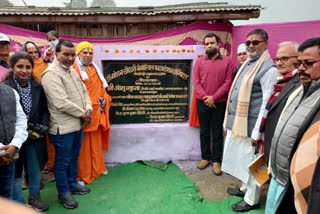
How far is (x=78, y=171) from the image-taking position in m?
3.15

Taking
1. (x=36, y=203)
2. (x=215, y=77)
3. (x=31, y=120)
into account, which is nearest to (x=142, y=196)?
(x=36, y=203)

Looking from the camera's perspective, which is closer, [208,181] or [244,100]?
[244,100]

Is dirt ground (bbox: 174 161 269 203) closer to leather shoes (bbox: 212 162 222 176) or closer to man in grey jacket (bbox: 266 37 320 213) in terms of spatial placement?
leather shoes (bbox: 212 162 222 176)

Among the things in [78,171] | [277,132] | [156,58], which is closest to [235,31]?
[156,58]

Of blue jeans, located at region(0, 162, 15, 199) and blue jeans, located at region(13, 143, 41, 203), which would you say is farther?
blue jeans, located at region(13, 143, 41, 203)

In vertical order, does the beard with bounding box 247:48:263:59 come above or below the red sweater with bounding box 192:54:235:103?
above

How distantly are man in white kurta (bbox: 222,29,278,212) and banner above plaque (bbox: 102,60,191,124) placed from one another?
3.80ft

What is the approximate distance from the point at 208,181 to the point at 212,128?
82cm

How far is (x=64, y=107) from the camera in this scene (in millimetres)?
2373

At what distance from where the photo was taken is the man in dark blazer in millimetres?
1892

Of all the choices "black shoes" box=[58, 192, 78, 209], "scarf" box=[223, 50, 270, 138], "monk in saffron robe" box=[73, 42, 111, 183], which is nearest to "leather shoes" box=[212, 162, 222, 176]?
"scarf" box=[223, 50, 270, 138]

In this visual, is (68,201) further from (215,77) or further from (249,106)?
(215,77)

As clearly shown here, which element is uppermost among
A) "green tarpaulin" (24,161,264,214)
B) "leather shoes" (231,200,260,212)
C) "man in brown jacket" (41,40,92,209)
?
"man in brown jacket" (41,40,92,209)

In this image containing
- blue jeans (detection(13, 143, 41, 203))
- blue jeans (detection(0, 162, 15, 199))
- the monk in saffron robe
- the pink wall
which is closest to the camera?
blue jeans (detection(0, 162, 15, 199))
